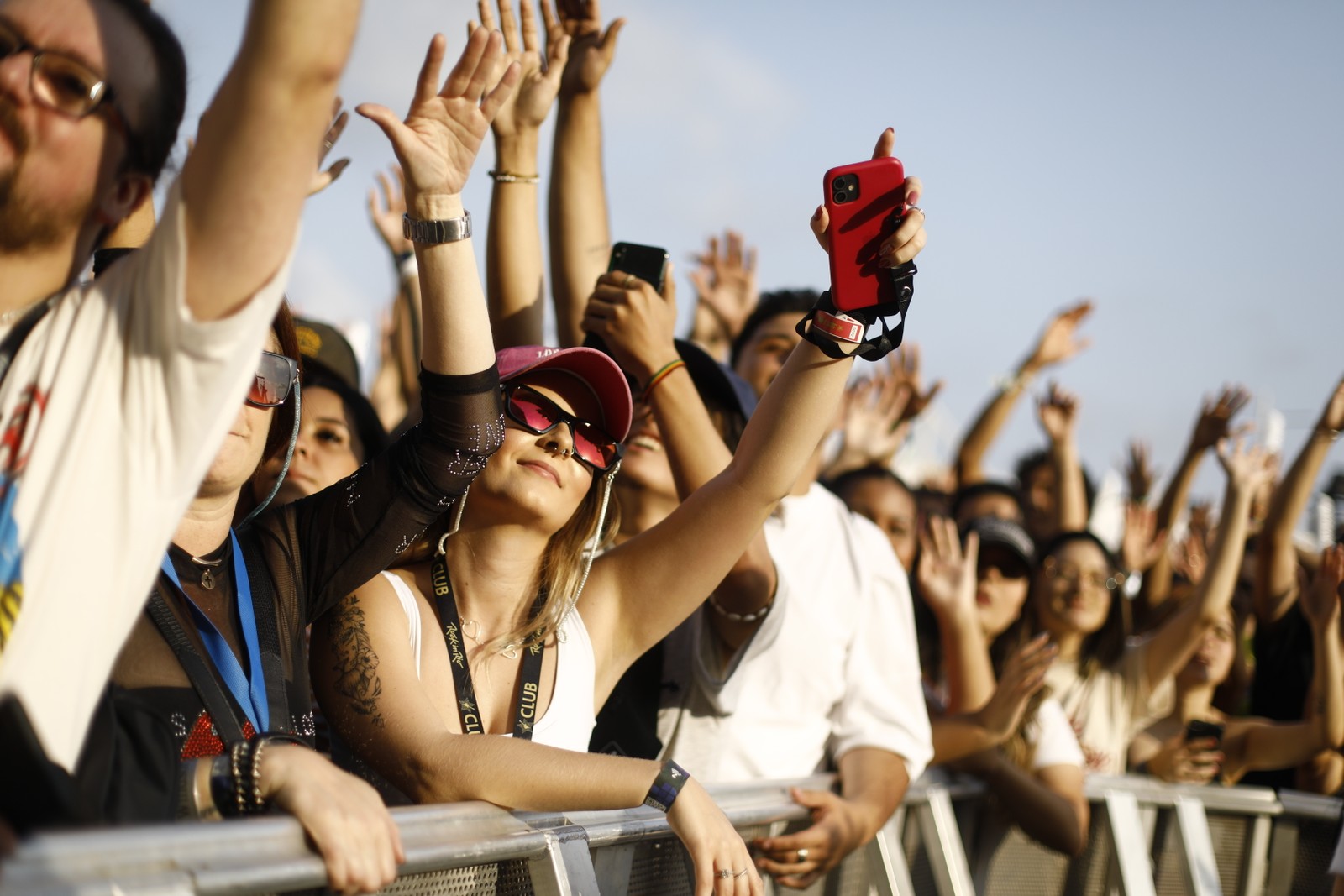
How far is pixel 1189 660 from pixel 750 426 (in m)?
4.07

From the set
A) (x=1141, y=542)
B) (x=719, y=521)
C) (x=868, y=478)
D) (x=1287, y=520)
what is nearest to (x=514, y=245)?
(x=719, y=521)

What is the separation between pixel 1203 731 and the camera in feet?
17.8

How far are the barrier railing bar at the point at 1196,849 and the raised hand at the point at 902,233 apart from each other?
10.7ft

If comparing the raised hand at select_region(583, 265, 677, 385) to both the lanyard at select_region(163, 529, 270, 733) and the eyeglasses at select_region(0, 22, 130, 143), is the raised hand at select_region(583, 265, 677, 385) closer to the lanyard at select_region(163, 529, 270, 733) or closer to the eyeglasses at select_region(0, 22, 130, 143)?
the lanyard at select_region(163, 529, 270, 733)

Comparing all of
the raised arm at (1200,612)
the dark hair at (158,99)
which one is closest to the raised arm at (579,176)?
the dark hair at (158,99)

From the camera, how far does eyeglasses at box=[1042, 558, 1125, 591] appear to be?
5.54 metres

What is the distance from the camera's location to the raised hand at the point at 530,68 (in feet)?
10.7

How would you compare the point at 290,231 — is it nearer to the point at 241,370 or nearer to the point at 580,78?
the point at 241,370

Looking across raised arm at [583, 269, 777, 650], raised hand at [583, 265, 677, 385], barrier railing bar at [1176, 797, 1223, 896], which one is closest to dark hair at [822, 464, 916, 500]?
barrier railing bar at [1176, 797, 1223, 896]

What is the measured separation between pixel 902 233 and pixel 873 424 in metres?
4.87

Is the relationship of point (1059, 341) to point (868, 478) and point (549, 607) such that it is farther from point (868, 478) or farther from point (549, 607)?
point (549, 607)

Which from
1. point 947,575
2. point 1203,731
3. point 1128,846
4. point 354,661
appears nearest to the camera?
point 354,661

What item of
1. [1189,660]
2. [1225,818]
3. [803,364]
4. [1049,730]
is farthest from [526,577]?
[1189,660]

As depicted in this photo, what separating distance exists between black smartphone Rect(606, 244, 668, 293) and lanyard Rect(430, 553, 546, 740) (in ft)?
3.12
